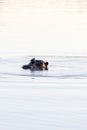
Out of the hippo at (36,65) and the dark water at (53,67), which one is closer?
the dark water at (53,67)

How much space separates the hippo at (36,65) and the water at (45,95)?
11.6 inches

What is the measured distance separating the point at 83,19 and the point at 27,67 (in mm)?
25153

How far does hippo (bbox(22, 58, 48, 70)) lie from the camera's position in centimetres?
2819

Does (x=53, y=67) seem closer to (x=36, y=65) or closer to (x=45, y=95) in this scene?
(x=36, y=65)

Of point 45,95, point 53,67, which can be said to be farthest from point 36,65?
point 45,95

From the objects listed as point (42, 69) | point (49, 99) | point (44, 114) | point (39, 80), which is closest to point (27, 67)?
point (42, 69)

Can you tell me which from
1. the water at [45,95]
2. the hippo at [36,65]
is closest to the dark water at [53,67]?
the water at [45,95]

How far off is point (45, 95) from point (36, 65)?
6608 millimetres

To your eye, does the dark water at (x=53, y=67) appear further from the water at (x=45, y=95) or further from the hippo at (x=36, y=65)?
the hippo at (x=36, y=65)

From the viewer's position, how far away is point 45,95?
72.1 feet

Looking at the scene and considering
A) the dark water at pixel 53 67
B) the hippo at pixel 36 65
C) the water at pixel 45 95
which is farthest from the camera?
the hippo at pixel 36 65

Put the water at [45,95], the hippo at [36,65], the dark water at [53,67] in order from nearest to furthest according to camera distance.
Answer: the water at [45,95] < the dark water at [53,67] < the hippo at [36,65]

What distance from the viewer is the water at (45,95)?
715 inches

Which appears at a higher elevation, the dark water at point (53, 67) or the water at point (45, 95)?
the dark water at point (53, 67)
